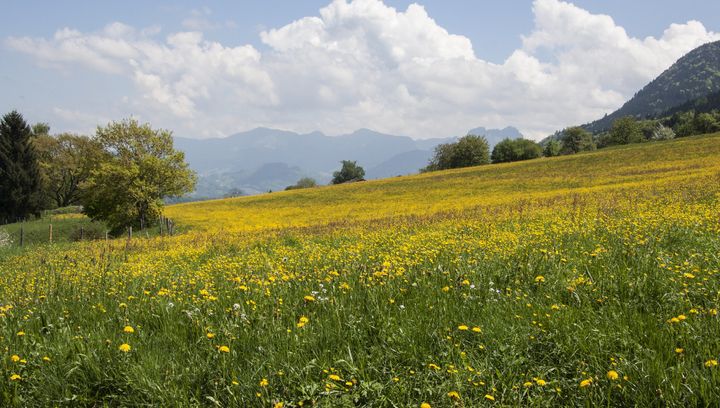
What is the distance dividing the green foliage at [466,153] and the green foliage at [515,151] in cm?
421

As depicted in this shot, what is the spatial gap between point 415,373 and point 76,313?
4687 millimetres

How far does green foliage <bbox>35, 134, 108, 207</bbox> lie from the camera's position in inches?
2741

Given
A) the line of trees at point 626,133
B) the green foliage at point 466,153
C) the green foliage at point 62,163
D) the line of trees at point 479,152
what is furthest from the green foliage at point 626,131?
the green foliage at point 62,163

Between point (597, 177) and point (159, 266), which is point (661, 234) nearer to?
point (159, 266)

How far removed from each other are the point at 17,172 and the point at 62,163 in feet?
42.0

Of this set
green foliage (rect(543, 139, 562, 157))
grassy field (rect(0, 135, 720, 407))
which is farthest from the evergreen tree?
green foliage (rect(543, 139, 562, 157))

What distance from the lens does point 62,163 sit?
70.2 meters

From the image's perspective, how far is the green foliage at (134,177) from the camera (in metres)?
35.7

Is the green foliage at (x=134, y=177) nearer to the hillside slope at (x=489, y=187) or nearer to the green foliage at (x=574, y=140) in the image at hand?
the hillside slope at (x=489, y=187)

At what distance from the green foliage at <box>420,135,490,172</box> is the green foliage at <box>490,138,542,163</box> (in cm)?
421

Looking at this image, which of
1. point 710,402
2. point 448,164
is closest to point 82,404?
point 710,402

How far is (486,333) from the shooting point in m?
3.96

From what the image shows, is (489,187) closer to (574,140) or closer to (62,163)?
(62,163)

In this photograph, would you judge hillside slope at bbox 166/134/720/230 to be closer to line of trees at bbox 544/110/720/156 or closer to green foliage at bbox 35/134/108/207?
green foliage at bbox 35/134/108/207
